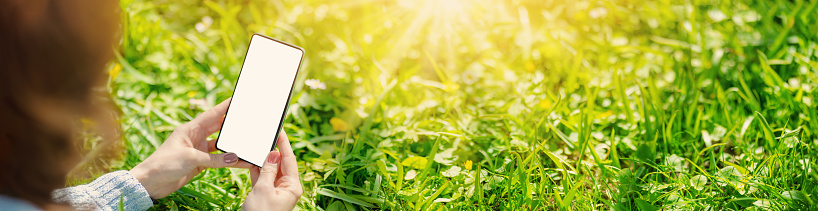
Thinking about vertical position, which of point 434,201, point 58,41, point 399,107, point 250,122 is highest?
point 58,41

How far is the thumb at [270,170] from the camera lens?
1385mm

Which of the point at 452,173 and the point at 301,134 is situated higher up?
the point at 301,134

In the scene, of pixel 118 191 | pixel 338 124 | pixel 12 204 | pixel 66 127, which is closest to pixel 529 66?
pixel 338 124

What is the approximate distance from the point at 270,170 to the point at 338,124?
602 millimetres

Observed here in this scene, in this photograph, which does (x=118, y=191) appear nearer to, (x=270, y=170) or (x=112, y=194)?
(x=112, y=194)

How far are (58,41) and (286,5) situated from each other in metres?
1.89

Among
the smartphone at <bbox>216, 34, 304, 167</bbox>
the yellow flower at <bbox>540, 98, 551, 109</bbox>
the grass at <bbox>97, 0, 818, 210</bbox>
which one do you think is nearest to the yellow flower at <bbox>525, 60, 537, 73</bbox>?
the grass at <bbox>97, 0, 818, 210</bbox>

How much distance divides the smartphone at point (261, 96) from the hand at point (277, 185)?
0.25 ft

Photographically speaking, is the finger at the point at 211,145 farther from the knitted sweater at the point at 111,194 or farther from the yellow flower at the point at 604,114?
the yellow flower at the point at 604,114

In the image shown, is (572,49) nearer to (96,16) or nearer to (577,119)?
(577,119)

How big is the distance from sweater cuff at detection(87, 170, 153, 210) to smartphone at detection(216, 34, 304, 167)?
291 millimetres

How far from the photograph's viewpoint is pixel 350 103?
2.11 metres

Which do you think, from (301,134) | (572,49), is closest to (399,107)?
(301,134)

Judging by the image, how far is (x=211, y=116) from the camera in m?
1.58
